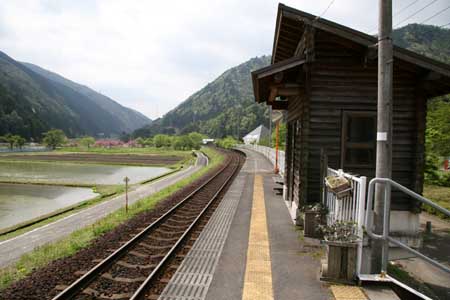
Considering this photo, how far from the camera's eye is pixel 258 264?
5.39 metres

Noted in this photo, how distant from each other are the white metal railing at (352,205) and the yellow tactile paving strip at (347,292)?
0.28 metres

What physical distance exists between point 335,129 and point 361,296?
3.89 metres

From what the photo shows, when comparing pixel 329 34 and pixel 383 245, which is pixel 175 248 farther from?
pixel 329 34

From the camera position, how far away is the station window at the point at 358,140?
23.3 ft

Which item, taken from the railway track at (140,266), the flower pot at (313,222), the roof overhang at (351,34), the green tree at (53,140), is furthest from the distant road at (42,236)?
the green tree at (53,140)

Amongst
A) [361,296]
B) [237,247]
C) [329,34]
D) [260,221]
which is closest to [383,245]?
[361,296]

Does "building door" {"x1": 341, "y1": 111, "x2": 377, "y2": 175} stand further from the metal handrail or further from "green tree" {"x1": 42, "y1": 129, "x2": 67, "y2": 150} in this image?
"green tree" {"x1": 42, "y1": 129, "x2": 67, "y2": 150}

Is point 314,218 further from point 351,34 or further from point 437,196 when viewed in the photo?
point 437,196

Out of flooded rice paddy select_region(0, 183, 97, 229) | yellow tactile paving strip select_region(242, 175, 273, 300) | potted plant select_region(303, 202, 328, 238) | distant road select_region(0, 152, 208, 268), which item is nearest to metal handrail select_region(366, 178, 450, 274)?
yellow tactile paving strip select_region(242, 175, 273, 300)

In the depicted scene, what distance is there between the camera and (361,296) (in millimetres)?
4176

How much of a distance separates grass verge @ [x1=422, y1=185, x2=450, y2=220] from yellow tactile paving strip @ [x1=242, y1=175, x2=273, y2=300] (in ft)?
21.6

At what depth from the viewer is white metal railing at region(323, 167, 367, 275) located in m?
4.48

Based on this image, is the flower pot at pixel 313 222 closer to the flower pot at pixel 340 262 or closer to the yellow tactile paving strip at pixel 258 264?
the yellow tactile paving strip at pixel 258 264

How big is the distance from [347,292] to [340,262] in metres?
0.42
